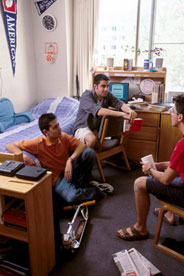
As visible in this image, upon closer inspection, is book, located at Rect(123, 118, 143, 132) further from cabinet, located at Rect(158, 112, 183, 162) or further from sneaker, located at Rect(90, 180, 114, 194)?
sneaker, located at Rect(90, 180, 114, 194)

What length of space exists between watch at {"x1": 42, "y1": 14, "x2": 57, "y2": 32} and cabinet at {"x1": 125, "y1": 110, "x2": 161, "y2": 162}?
6.17ft

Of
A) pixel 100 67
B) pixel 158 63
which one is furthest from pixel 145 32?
pixel 100 67

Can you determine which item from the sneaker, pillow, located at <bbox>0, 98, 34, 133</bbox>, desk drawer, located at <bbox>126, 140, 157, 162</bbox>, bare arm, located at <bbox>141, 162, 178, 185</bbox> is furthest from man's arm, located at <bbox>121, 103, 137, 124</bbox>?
pillow, located at <bbox>0, 98, 34, 133</bbox>

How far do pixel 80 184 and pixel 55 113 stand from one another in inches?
61.7

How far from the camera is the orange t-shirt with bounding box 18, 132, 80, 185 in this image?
80.0 inches

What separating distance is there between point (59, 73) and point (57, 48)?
367mm

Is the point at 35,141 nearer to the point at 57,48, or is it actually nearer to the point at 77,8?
the point at 57,48

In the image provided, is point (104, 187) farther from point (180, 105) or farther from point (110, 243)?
point (180, 105)

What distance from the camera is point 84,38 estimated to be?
3.75 metres

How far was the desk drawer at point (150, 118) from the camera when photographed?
301 centimetres

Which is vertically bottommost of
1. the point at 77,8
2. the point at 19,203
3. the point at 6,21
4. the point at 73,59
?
the point at 19,203

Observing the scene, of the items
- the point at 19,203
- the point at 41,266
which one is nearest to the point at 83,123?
Answer: the point at 19,203

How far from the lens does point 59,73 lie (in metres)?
3.89

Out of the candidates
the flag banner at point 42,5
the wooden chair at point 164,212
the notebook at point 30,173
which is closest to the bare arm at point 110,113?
the wooden chair at point 164,212
